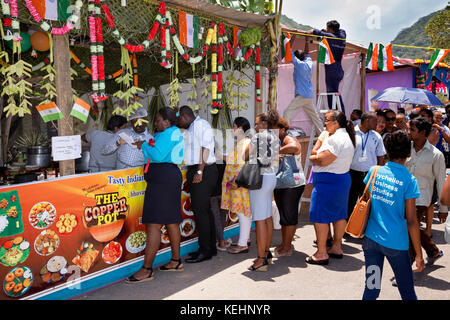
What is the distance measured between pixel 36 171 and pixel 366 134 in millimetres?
4931

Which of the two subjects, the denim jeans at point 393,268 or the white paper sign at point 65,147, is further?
the white paper sign at point 65,147

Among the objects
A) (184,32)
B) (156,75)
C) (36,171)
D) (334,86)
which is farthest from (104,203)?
(334,86)

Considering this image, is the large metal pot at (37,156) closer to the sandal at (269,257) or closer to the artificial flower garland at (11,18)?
the artificial flower garland at (11,18)

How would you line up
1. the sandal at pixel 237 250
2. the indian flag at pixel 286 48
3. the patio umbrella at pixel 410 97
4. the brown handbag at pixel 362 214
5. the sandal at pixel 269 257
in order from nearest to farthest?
the brown handbag at pixel 362 214
the sandal at pixel 269 257
the sandal at pixel 237 250
the indian flag at pixel 286 48
the patio umbrella at pixel 410 97

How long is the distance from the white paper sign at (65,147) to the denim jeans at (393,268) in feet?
9.64

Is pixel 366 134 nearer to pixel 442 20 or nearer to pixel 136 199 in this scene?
pixel 136 199

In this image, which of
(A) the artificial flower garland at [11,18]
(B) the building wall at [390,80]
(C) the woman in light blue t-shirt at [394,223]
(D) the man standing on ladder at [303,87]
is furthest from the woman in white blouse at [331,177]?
(B) the building wall at [390,80]

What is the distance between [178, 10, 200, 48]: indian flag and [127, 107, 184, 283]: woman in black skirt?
1352 mm

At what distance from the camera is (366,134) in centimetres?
545

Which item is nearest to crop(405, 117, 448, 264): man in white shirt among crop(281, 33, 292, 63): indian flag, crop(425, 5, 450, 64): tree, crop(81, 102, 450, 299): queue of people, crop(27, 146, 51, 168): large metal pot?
crop(81, 102, 450, 299): queue of people

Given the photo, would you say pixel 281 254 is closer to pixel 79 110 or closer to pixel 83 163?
pixel 79 110

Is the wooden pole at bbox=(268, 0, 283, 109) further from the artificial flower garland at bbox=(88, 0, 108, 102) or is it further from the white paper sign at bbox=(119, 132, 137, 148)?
the artificial flower garland at bbox=(88, 0, 108, 102)

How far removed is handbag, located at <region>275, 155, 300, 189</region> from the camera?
15.3 ft

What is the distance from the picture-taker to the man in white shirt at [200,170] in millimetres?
4496
